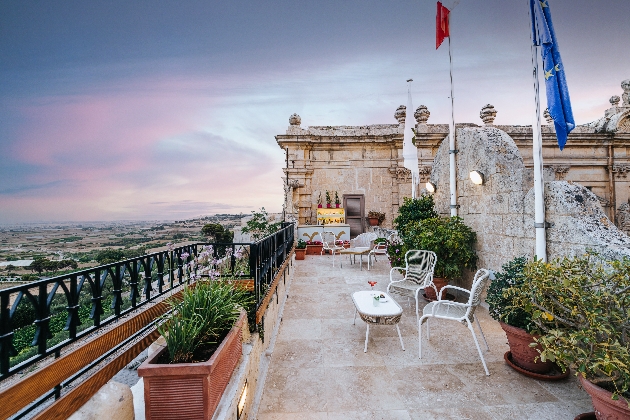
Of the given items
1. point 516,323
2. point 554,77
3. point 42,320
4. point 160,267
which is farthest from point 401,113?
point 42,320

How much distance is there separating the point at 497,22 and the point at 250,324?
7520 mm

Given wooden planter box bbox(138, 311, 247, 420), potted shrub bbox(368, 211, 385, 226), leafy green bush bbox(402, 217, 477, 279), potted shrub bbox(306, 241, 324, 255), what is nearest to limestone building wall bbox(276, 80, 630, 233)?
potted shrub bbox(368, 211, 385, 226)

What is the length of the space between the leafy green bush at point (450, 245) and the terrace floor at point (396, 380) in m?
0.99

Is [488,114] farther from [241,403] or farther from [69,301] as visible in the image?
[69,301]

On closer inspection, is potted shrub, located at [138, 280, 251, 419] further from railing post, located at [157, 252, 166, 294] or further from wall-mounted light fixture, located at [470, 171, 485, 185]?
wall-mounted light fixture, located at [470, 171, 485, 185]

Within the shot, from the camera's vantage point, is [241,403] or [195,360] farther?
[241,403]

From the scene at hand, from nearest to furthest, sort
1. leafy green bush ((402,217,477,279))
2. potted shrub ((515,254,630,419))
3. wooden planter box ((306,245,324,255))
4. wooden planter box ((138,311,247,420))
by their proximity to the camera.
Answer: wooden planter box ((138,311,247,420))
potted shrub ((515,254,630,419))
leafy green bush ((402,217,477,279))
wooden planter box ((306,245,324,255))

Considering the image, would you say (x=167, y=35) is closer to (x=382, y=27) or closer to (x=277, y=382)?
(x=382, y=27)

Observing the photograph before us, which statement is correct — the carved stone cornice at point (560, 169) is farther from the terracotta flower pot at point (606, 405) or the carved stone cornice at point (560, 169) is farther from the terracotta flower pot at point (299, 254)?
the terracotta flower pot at point (606, 405)

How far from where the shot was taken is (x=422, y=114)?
11508 mm

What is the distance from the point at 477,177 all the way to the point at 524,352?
2.86 metres

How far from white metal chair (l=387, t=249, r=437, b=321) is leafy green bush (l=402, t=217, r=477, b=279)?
14cm

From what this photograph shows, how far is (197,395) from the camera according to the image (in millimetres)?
1406

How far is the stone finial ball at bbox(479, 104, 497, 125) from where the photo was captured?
10.7 metres
